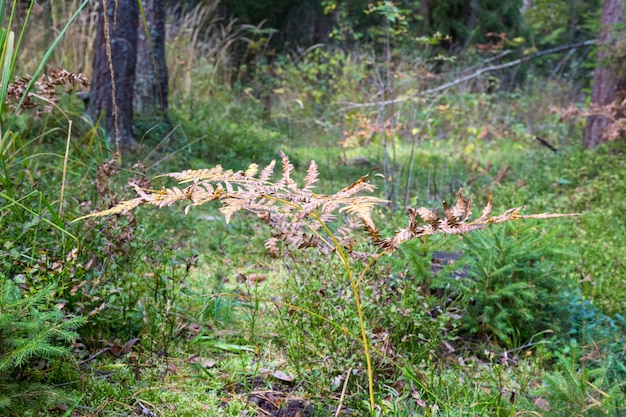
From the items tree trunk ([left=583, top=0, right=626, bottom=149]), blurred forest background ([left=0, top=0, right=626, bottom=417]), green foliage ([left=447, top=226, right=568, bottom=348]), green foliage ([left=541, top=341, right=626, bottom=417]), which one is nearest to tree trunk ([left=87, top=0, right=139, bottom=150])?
blurred forest background ([left=0, top=0, right=626, bottom=417])

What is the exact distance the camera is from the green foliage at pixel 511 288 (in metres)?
2.54

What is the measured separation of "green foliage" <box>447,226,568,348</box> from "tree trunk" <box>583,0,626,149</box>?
3.58 m

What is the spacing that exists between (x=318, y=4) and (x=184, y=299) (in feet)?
46.0

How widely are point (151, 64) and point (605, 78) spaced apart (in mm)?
5152

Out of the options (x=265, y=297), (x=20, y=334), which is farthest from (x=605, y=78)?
(x=20, y=334)

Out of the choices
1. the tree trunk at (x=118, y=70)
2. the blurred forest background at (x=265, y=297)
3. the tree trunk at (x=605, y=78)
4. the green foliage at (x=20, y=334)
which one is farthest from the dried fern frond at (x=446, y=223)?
the tree trunk at (x=605, y=78)

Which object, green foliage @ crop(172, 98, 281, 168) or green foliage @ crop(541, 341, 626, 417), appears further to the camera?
green foliage @ crop(172, 98, 281, 168)

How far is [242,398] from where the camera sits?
1789 millimetres

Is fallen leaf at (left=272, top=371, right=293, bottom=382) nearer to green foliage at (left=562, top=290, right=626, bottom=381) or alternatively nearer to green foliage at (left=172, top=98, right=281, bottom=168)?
green foliage at (left=562, top=290, right=626, bottom=381)

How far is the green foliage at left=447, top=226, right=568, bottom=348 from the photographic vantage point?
254 cm

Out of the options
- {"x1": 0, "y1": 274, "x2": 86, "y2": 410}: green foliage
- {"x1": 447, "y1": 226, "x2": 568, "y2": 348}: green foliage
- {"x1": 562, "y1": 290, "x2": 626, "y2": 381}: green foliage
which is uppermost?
{"x1": 0, "y1": 274, "x2": 86, "y2": 410}: green foliage

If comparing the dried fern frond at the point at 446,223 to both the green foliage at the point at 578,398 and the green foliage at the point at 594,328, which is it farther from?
the green foliage at the point at 594,328

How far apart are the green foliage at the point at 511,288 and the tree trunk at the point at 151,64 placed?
407 cm

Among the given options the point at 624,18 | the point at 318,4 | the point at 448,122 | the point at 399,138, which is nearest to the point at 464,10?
the point at 318,4
